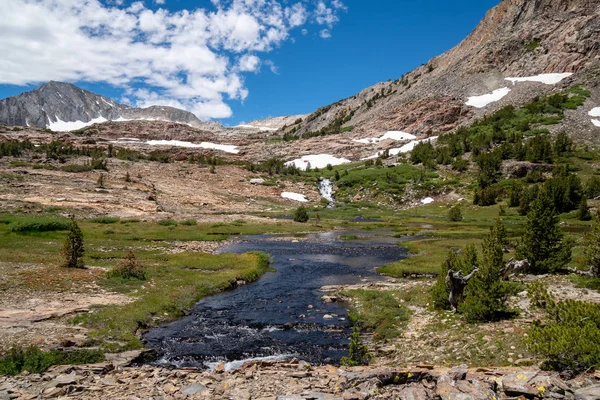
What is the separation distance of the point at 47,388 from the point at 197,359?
22.9ft

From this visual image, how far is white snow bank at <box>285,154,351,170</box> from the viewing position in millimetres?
144250

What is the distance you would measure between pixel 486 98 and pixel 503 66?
51.9 ft

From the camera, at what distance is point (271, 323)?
74.1ft

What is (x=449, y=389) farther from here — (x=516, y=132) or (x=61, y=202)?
(x=516, y=132)

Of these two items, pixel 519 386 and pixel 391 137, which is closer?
pixel 519 386

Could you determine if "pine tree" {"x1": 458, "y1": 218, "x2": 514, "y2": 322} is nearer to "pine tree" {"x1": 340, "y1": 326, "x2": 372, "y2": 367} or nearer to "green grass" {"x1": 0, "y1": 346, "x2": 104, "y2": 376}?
"pine tree" {"x1": 340, "y1": 326, "x2": 372, "y2": 367}

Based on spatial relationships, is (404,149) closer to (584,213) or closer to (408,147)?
(408,147)

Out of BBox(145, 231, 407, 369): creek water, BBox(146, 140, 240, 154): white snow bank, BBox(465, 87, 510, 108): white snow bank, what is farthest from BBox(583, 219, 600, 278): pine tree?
BBox(146, 140, 240, 154): white snow bank

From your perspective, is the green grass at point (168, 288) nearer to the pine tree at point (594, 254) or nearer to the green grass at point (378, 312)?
the green grass at point (378, 312)

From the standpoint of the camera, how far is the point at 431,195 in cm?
9612

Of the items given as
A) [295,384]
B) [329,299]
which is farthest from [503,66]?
[295,384]

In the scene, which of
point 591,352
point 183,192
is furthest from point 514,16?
point 591,352

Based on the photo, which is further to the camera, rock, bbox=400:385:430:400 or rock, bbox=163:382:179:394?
rock, bbox=163:382:179:394

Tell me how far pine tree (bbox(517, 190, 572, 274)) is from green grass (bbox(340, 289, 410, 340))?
1006cm
